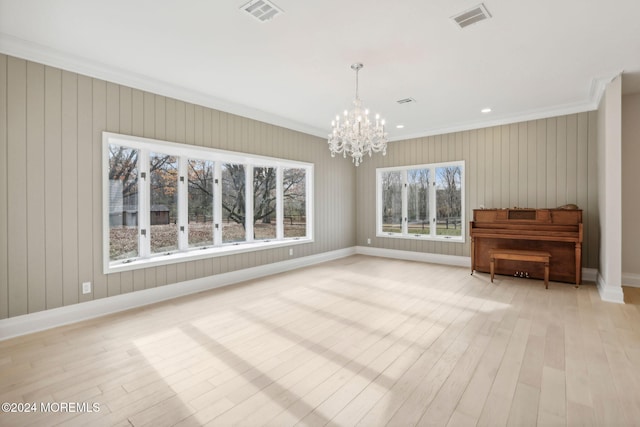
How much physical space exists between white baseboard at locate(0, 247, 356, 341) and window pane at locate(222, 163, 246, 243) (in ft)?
2.20

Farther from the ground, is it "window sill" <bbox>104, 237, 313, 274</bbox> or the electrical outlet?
"window sill" <bbox>104, 237, 313, 274</bbox>

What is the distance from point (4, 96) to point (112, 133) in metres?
0.90

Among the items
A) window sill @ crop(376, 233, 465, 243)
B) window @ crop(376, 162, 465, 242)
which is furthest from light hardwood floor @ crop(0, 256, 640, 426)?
window @ crop(376, 162, 465, 242)

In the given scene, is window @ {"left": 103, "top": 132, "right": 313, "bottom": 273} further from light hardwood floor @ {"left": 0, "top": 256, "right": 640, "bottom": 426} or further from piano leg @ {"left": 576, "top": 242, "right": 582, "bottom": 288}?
piano leg @ {"left": 576, "top": 242, "right": 582, "bottom": 288}

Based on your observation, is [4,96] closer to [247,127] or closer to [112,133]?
[112,133]

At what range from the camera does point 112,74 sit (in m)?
3.50

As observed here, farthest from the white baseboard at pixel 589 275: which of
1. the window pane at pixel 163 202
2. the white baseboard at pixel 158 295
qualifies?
the window pane at pixel 163 202

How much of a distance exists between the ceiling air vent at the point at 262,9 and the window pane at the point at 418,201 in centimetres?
497

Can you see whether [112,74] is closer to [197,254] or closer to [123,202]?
[123,202]

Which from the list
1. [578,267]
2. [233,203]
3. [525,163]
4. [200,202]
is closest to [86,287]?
[200,202]

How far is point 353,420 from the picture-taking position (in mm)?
1757

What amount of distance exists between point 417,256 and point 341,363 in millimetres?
4710

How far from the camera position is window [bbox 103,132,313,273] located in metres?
3.80

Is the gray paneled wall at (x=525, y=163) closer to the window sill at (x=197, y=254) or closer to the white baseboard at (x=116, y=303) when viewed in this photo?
the window sill at (x=197, y=254)
